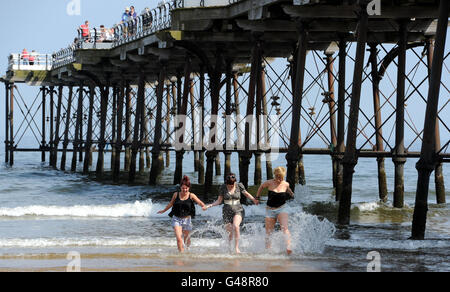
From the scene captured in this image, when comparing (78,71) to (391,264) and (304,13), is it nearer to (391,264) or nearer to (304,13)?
(304,13)

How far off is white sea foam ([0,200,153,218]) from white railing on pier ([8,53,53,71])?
26982mm

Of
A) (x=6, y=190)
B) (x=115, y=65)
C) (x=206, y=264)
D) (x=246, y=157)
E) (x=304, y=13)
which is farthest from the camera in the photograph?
(x=115, y=65)

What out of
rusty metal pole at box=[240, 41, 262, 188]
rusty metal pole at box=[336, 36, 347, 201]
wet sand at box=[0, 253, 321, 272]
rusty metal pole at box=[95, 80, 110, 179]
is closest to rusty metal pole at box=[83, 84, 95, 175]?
rusty metal pole at box=[95, 80, 110, 179]

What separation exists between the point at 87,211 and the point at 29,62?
3055cm

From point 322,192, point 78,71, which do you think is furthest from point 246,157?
point 78,71

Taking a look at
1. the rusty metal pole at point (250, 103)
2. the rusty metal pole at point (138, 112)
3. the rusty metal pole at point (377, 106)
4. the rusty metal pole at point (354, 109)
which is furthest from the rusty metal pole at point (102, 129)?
the rusty metal pole at point (354, 109)

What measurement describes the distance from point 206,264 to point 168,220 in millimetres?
8560

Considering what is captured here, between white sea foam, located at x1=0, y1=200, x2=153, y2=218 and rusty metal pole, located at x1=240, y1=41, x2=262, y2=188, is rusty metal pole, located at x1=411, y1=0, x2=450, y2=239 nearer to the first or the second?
rusty metal pole, located at x1=240, y1=41, x2=262, y2=188

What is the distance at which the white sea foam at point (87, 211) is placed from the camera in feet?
80.6

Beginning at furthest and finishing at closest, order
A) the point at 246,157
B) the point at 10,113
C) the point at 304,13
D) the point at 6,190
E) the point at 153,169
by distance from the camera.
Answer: the point at 10,113 < the point at 6,190 < the point at 153,169 < the point at 246,157 < the point at 304,13

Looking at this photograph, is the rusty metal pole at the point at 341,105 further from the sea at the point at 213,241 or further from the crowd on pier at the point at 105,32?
the crowd on pier at the point at 105,32

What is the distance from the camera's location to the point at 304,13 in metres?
21.5

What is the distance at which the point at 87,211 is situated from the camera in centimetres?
2533

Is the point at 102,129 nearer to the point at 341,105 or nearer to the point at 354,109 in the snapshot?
the point at 341,105
